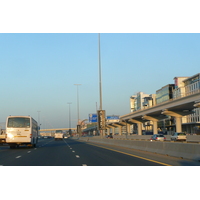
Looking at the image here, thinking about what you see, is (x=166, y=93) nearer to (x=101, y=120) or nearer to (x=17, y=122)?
(x=101, y=120)

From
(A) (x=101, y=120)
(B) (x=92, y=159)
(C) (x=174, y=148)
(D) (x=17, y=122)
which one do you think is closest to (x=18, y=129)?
(D) (x=17, y=122)

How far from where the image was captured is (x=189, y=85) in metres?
122

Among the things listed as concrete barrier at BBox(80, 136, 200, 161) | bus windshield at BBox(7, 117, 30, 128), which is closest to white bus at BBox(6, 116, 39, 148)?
bus windshield at BBox(7, 117, 30, 128)

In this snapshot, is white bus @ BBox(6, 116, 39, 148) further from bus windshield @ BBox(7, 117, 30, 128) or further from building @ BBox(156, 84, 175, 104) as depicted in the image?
building @ BBox(156, 84, 175, 104)

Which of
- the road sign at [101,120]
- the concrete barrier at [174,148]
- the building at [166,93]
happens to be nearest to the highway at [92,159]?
the concrete barrier at [174,148]

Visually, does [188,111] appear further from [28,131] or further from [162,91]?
[162,91]

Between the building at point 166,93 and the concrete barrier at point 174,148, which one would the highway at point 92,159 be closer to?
the concrete barrier at point 174,148

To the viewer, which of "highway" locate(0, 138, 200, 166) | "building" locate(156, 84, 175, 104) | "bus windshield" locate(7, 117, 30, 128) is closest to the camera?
→ "highway" locate(0, 138, 200, 166)

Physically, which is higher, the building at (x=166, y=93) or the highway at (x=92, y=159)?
the building at (x=166, y=93)
